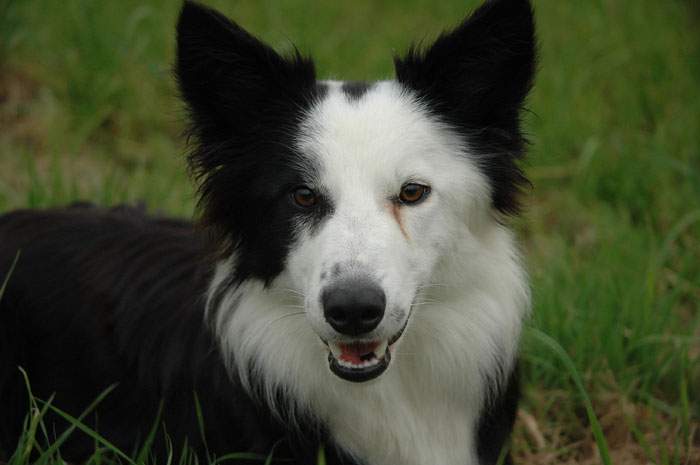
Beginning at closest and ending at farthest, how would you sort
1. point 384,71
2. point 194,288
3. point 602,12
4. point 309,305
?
point 309,305, point 194,288, point 384,71, point 602,12

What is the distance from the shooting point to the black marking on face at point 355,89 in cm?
264

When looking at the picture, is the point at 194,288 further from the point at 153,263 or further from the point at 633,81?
the point at 633,81

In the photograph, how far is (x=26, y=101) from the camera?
5.81 m

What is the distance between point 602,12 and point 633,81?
1144mm

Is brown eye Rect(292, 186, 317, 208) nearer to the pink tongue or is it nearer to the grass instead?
the pink tongue

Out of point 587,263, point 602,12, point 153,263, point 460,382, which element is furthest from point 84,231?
point 602,12

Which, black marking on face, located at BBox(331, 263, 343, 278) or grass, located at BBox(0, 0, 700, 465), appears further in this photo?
grass, located at BBox(0, 0, 700, 465)

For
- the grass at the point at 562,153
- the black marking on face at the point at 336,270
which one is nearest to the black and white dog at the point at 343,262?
the black marking on face at the point at 336,270

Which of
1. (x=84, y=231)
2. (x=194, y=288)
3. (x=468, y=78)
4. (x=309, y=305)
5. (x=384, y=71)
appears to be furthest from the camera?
(x=384, y=71)

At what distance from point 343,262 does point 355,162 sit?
33cm

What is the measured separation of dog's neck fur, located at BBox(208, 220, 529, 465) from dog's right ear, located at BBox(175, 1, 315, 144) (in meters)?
0.45

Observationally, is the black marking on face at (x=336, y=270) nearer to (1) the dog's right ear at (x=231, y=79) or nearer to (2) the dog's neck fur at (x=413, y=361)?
(2) the dog's neck fur at (x=413, y=361)

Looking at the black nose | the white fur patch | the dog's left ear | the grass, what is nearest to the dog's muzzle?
the black nose

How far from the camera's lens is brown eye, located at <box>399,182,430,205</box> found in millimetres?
2505
